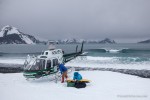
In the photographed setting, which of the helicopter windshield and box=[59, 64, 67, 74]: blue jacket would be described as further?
the helicopter windshield

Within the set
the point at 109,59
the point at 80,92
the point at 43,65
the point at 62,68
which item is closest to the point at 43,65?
the point at 43,65

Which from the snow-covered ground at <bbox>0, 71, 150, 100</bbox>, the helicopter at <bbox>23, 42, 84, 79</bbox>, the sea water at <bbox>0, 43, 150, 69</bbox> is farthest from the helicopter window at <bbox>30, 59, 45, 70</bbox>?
the sea water at <bbox>0, 43, 150, 69</bbox>

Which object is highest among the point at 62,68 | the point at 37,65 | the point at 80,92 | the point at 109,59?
the point at 109,59

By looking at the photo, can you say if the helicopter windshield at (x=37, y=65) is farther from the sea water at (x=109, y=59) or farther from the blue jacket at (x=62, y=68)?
the sea water at (x=109, y=59)

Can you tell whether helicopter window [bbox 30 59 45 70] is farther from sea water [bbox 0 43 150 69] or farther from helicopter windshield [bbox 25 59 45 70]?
sea water [bbox 0 43 150 69]

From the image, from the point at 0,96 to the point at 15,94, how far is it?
2.68ft

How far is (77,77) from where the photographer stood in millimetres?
14281

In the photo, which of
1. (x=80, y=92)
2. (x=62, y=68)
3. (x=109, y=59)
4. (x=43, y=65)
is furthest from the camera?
(x=109, y=59)

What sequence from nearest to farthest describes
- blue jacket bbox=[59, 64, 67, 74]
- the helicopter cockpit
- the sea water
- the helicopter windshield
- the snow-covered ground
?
1. the snow-covered ground
2. the helicopter cockpit
3. blue jacket bbox=[59, 64, 67, 74]
4. the helicopter windshield
5. the sea water

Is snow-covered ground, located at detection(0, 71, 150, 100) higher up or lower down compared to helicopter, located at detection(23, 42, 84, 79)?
lower down

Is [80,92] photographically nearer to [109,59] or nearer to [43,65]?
[43,65]

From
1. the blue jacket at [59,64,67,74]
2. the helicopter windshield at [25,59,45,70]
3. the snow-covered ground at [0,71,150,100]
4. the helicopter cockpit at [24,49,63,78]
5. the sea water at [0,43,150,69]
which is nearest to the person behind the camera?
the snow-covered ground at [0,71,150,100]

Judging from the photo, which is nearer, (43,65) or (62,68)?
(62,68)

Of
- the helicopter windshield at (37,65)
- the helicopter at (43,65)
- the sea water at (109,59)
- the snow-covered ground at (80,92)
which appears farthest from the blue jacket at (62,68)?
the sea water at (109,59)
